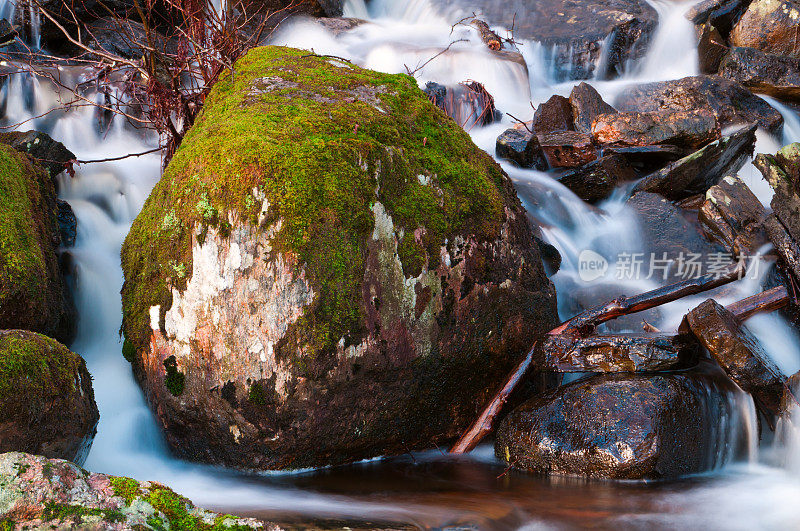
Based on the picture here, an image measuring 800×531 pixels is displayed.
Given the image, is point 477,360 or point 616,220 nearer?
point 477,360

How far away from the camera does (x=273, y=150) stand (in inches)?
161

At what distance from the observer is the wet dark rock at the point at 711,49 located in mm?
→ 12359

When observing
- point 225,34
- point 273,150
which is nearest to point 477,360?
point 273,150

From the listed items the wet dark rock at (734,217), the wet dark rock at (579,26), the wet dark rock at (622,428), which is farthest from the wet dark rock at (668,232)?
the wet dark rock at (579,26)

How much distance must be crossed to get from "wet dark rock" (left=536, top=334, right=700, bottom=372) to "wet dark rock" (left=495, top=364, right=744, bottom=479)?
9 centimetres

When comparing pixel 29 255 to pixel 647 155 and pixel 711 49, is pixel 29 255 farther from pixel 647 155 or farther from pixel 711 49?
pixel 711 49

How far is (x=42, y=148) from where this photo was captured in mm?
6133

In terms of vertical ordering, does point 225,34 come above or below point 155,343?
above

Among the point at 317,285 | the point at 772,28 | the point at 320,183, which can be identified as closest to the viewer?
the point at 317,285

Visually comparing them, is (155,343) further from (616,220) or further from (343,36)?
(343,36)

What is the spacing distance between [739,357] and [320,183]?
300 cm

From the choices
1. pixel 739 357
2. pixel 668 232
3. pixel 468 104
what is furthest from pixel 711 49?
pixel 739 357

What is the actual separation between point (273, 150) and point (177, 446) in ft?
6.45

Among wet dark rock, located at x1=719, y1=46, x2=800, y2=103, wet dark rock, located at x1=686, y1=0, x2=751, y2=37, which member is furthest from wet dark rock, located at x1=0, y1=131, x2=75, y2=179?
wet dark rock, located at x1=686, y1=0, x2=751, y2=37
